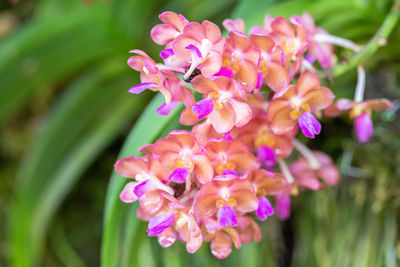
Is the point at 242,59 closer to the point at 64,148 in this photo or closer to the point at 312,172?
the point at 312,172

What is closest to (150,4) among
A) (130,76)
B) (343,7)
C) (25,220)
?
(130,76)

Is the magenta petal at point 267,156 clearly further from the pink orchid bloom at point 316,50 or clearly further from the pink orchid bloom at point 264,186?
the pink orchid bloom at point 316,50

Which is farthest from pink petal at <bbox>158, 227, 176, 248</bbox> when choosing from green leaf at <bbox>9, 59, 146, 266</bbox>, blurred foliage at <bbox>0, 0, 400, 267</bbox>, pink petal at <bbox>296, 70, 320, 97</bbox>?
green leaf at <bbox>9, 59, 146, 266</bbox>

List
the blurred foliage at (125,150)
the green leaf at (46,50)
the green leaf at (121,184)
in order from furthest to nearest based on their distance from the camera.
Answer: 1. the green leaf at (46,50)
2. the blurred foliage at (125,150)
3. the green leaf at (121,184)

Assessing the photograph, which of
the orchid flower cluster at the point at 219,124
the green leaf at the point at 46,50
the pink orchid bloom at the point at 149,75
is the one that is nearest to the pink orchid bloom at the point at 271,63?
the orchid flower cluster at the point at 219,124

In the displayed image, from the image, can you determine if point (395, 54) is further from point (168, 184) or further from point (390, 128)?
point (168, 184)

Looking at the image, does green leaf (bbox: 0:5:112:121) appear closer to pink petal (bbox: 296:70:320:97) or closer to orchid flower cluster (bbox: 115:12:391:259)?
orchid flower cluster (bbox: 115:12:391:259)
